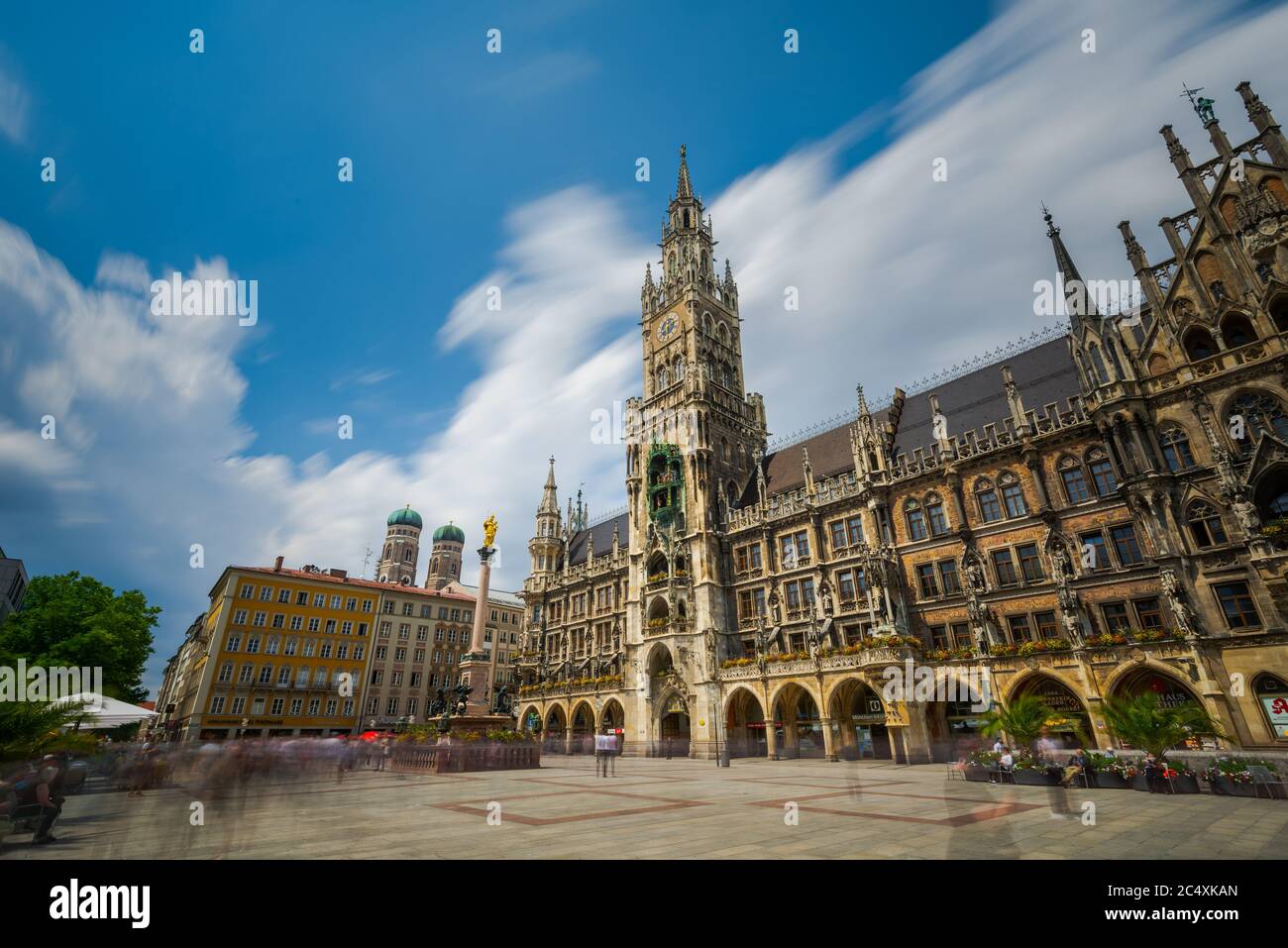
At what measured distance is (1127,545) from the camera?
2581cm

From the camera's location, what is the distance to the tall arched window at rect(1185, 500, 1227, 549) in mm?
23250

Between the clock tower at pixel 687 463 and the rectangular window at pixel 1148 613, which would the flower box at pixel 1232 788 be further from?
the clock tower at pixel 687 463

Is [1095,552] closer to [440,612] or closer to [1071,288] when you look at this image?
[1071,288]

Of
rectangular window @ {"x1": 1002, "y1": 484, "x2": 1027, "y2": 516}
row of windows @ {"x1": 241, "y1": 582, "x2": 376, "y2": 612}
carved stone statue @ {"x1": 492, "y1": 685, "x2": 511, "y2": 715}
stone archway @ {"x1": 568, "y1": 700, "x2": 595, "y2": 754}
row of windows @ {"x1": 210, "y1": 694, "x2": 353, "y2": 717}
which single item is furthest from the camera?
row of windows @ {"x1": 241, "y1": 582, "x2": 376, "y2": 612}

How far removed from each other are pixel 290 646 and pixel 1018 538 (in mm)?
61896

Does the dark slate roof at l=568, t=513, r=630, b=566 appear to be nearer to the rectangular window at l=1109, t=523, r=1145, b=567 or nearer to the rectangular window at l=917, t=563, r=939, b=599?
the rectangular window at l=917, t=563, r=939, b=599

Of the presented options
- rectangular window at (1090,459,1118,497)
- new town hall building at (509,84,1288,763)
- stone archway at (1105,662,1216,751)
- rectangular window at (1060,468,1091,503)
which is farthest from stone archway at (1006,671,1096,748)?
rectangular window at (1090,459,1118,497)

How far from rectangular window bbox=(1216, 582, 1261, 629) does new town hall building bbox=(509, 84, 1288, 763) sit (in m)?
0.08

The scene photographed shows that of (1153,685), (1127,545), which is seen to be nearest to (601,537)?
(1127,545)

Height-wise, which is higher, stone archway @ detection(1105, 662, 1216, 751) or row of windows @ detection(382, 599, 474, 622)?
row of windows @ detection(382, 599, 474, 622)
